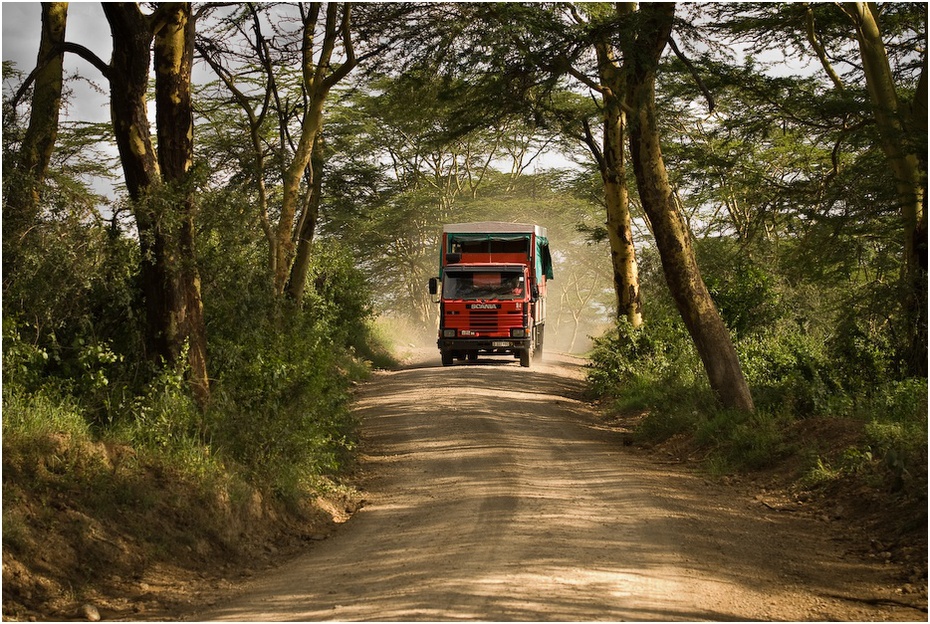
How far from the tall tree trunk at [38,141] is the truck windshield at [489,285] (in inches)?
461

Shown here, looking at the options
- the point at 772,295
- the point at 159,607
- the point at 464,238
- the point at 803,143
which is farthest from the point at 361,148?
the point at 159,607

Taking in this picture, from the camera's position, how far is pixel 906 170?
1183 cm

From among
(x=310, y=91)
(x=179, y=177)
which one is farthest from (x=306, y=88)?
(x=179, y=177)

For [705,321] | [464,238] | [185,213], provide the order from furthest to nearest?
1. [464,238]
2. [705,321]
3. [185,213]

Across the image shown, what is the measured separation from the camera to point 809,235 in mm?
14336

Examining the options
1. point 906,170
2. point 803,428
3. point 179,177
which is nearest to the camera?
point 179,177

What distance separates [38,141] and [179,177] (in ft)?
6.31

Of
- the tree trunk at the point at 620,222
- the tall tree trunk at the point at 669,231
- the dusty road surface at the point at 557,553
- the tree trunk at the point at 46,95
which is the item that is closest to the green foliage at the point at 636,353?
the tree trunk at the point at 620,222

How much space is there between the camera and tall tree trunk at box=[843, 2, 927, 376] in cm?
1120

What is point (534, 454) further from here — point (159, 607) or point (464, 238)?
point (464, 238)

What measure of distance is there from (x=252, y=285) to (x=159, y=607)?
4.26 m

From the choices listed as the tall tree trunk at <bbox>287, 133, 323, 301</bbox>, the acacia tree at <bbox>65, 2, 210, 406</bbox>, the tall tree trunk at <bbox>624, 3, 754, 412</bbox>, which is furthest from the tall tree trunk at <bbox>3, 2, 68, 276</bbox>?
the tall tree trunk at <bbox>624, 3, 754, 412</bbox>

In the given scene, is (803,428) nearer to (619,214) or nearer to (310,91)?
(619,214)

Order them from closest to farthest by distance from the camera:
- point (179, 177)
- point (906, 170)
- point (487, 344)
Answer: point (179, 177) → point (906, 170) → point (487, 344)
